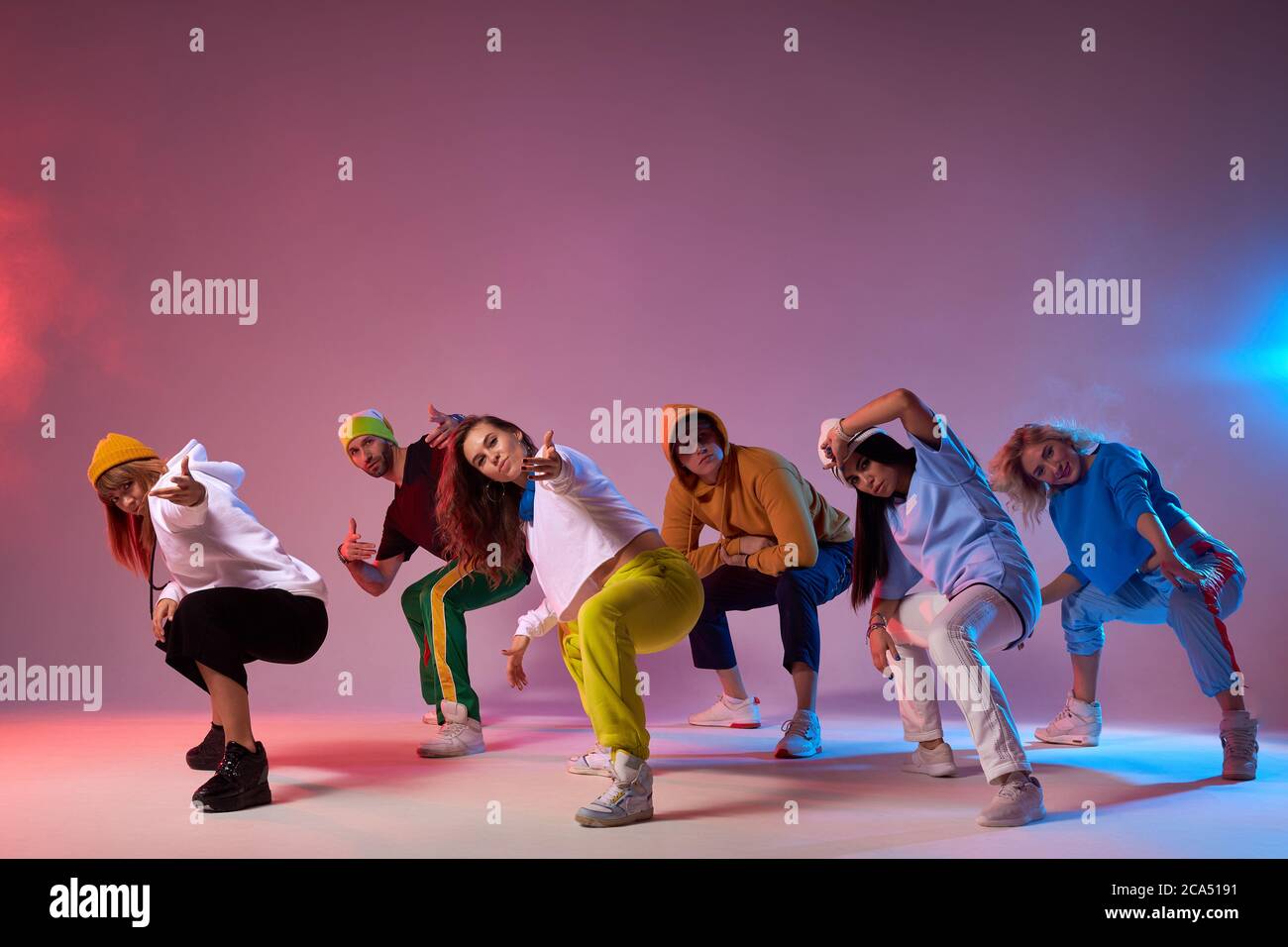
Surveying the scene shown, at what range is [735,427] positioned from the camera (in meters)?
5.16

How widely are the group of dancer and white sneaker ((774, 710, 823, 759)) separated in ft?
0.04

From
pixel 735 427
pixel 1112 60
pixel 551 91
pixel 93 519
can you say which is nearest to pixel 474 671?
pixel 735 427

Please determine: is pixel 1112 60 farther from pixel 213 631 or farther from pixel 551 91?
pixel 213 631

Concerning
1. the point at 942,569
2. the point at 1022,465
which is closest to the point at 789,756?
the point at 942,569

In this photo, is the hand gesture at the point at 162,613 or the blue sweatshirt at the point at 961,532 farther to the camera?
the hand gesture at the point at 162,613

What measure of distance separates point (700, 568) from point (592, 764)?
972 millimetres

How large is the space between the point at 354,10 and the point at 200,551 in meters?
3.52

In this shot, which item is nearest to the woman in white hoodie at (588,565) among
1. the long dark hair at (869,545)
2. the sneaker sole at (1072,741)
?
the long dark hair at (869,545)

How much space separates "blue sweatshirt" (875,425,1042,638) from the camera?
279 cm

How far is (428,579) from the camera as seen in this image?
3928mm

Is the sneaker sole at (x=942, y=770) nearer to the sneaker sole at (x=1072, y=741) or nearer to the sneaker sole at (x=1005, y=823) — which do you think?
the sneaker sole at (x=1005, y=823)

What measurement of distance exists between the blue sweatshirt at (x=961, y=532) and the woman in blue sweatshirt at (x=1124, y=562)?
0.66m

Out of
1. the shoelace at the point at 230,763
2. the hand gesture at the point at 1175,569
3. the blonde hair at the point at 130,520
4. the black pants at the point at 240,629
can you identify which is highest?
the blonde hair at the point at 130,520

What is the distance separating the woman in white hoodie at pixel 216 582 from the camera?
9.25 ft
